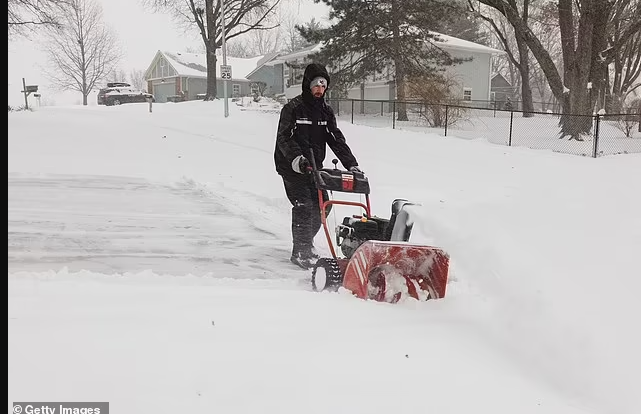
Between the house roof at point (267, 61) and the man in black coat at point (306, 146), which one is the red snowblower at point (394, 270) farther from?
the house roof at point (267, 61)

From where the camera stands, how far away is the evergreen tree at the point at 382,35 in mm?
23797

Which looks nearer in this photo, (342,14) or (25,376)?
(25,376)

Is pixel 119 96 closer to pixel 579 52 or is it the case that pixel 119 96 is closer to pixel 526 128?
pixel 526 128

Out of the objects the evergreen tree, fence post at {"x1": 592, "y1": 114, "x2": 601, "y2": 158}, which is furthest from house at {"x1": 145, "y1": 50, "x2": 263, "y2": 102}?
fence post at {"x1": 592, "y1": 114, "x2": 601, "y2": 158}

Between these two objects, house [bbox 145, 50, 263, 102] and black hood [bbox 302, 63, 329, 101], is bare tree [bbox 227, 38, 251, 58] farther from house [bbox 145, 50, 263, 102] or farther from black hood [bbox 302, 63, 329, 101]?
black hood [bbox 302, 63, 329, 101]

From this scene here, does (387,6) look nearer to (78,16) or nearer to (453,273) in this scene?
(453,273)

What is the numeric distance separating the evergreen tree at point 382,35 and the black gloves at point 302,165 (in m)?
19.6

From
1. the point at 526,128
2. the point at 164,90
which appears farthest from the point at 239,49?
the point at 526,128

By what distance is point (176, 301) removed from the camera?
349 centimetres

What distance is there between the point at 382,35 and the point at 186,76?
35316mm

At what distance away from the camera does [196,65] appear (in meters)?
58.8
